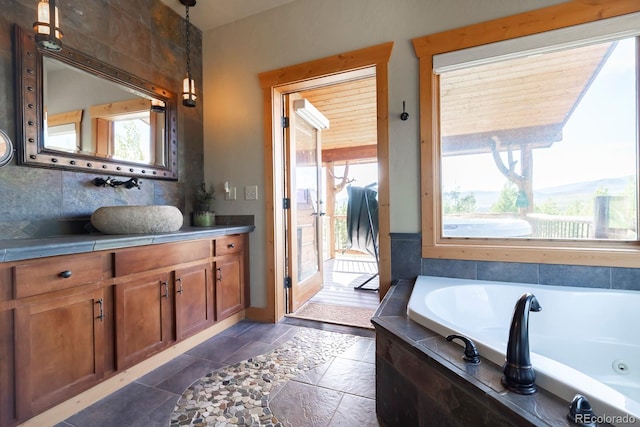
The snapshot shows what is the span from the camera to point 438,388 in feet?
3.05

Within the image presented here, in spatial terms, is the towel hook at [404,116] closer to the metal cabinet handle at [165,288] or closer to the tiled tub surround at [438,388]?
the tiled tub surround at [438,388]

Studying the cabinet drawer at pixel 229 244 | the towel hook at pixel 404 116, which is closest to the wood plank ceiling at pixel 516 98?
the towel hook at pixel 404 116

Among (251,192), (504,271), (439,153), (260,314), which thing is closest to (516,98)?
(439,153)

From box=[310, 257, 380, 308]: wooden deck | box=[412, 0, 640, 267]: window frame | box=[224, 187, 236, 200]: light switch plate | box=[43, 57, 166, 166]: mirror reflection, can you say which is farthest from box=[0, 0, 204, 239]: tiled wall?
box=[412, 0, 640, 267]: window frame

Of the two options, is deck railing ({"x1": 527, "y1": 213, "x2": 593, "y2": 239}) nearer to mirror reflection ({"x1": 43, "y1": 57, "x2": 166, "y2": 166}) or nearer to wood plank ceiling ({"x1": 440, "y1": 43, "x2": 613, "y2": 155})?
wood plank ceiling ({"x1": 440, "y1": 43, "x2": 613, "y2": 155})

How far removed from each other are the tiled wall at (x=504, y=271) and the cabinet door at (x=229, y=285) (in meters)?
1.32

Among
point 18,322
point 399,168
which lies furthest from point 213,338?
point 399,168

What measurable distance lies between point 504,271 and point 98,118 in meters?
2.91

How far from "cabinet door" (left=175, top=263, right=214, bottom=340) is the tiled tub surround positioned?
4.39ft

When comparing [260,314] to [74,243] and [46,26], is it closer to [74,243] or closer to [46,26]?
[74,243]

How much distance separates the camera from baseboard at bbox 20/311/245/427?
4.20 feet

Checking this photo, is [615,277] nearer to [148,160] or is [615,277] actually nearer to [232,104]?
[232,104]

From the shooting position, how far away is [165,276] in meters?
1.80

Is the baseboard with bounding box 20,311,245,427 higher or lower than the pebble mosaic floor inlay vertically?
higher
